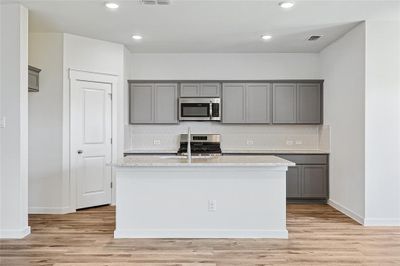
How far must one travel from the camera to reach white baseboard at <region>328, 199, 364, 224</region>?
489 centimetres

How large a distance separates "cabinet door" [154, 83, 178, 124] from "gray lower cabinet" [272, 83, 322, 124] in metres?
1.75

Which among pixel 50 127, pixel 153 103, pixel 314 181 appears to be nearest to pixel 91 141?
pixel 50 127

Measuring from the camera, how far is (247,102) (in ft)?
21.5

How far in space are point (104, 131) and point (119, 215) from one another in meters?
2.13

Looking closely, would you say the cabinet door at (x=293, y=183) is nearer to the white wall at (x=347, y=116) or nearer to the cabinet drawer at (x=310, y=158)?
the cabinet drawer at (x=310, y=158)

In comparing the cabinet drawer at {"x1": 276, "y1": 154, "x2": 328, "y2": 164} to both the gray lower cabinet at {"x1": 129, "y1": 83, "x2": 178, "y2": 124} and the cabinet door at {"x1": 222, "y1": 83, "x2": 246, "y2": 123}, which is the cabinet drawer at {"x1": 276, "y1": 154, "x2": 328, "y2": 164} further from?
the gray lower cabinet at {"x1": 129, "y1": 83, "x2": 178, "y2": 124}

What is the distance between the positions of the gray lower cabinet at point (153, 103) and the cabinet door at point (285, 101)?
1765 millimetres

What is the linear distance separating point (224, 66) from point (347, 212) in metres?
3.25

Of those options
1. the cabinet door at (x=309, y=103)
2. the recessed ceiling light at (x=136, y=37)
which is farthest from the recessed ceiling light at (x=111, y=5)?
the cabinet door at (x=309, y=103)

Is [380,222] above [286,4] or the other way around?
the other way around

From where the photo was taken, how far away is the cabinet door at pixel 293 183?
6.20 metres

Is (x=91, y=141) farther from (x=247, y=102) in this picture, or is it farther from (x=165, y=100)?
(x=247, y=102)

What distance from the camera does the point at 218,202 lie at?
164 inches

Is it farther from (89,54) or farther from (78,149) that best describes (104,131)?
(89,54)
